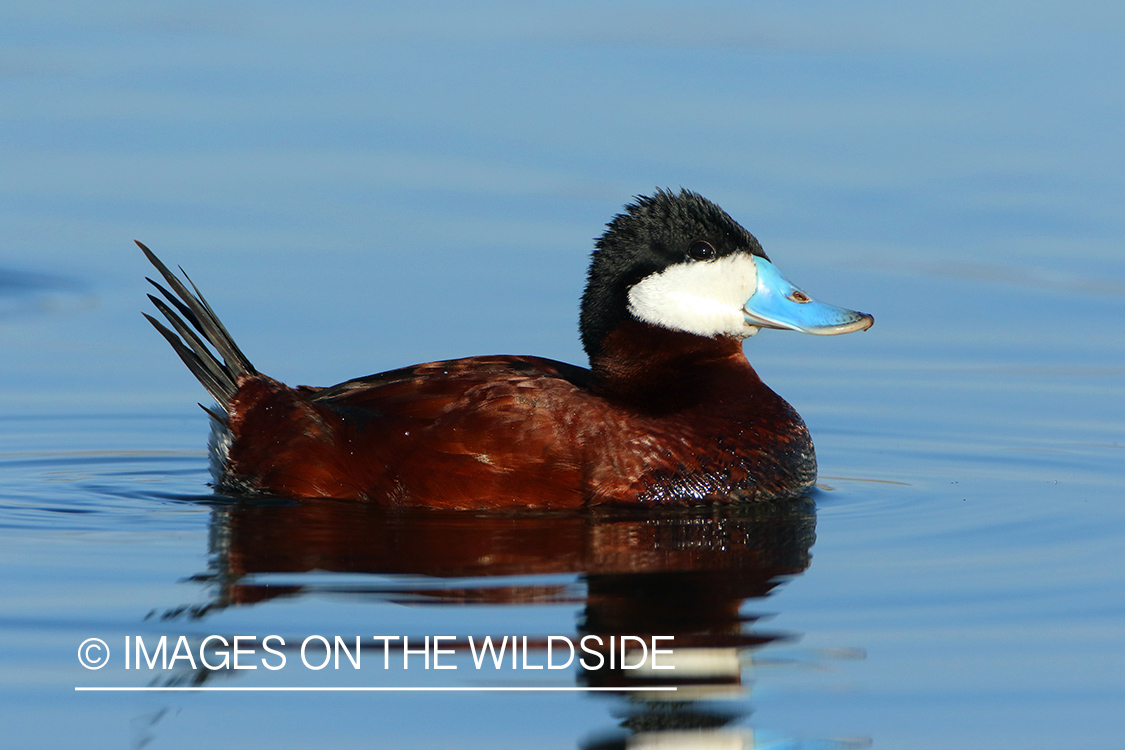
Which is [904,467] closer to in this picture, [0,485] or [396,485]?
[396,485]

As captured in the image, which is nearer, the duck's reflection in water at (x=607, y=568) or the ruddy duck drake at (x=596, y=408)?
the duck's reflection in water at (x=607, y=568)

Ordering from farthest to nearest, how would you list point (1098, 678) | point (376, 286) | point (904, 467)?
point (376, 286) < point (904, 467) < point (1098, 678)

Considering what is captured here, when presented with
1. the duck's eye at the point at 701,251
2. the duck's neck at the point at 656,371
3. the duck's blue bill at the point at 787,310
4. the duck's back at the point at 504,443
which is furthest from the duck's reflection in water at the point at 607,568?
the duck's eye at the point at 701,251

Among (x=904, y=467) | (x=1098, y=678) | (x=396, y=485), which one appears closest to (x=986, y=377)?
(x=904, y=467)

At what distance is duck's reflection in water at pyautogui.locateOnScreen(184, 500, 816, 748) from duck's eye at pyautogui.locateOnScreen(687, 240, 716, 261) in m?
0.89

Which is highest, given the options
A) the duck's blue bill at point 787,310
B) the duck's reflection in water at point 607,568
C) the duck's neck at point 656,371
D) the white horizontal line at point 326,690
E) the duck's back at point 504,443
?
the duck's blue bill at point 787,310

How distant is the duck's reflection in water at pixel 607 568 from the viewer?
4.10 m

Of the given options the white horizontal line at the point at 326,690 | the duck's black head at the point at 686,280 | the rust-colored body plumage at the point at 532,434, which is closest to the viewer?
the white horizontal line at the point at 326,690

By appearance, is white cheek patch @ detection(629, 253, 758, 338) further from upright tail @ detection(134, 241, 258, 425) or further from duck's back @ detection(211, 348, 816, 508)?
upright tail @ detection(134, 241, 258, 425)

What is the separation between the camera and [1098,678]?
4.23 meters

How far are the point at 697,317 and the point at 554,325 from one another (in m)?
2.19

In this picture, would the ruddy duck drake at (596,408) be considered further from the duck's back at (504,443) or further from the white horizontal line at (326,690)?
the white horizontal line at (326,690)

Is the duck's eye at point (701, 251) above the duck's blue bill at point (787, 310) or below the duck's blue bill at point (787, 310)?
above

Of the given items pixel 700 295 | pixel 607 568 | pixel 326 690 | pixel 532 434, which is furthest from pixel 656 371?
pixel 326 690
